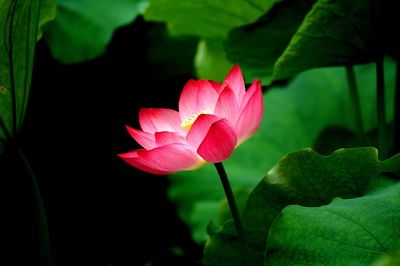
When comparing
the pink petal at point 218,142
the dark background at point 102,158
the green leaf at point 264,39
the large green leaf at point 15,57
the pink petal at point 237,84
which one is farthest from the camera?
the dark background at point 102,158

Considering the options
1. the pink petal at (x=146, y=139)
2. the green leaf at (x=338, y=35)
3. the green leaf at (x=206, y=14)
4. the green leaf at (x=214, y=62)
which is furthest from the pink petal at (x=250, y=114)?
the green leaf at (x=214, y=62)

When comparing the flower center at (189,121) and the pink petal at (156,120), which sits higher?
the pink petal at (156,120)

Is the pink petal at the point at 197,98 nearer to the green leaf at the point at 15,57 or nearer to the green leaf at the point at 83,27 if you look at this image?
the green leaf at the point at 15,57

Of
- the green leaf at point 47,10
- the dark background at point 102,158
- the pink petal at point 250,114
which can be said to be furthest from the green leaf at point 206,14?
the dark background at point 102,158

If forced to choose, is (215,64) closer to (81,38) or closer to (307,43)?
(81,38)

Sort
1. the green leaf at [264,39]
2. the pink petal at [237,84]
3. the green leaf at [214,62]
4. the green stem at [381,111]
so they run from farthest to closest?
the green leaf at [214,62] < the green leaf at [264,39] < the green stem at [381,111] < the pink petal at [237,84]

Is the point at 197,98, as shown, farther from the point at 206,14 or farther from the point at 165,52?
the point at 165,52

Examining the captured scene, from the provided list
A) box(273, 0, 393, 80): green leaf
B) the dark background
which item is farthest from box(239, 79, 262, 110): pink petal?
the dark background

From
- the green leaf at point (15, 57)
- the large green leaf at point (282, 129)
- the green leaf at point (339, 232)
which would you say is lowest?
the large green leaf at point (282, 129)

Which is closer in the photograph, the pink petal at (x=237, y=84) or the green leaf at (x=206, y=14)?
the pink petal at (x=237, y=84)
